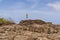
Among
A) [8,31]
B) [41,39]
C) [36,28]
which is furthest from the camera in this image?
[36,28]

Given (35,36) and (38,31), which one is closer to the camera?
(35,36)

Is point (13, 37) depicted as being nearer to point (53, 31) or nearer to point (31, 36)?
point (31, 36)

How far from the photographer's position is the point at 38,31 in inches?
293

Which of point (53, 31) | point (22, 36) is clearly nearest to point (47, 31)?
point (53, 31)

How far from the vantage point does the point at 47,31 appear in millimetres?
7469

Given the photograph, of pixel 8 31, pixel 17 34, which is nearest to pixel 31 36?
pixel 17 34

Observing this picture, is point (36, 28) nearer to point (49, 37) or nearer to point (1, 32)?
point (49, 37)

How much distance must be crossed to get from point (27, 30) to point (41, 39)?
1.11m

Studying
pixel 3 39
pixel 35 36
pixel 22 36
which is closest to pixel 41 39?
pixel 35 36

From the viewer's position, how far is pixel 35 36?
666 centimetres

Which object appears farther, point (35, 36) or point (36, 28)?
point (36, 28)

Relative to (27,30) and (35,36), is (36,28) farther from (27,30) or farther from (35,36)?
(35,36)

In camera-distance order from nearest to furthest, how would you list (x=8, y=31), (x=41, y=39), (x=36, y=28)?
(x=41, y=39), (x=8, y=31), (x=36, y=28)

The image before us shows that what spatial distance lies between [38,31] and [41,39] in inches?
37.4
